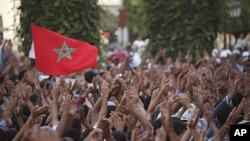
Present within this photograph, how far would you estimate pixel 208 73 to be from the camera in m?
10.8

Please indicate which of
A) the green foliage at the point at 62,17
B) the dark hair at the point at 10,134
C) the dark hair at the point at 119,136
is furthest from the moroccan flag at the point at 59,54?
the dark hair at the point at 119,136

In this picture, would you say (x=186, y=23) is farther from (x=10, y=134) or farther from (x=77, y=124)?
(x=10, y=134)

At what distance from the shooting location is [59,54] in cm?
1253

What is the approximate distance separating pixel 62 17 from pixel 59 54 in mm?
3001

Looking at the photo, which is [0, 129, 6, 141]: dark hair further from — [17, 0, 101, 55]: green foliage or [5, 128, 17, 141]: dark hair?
[17, 0, 101, 55]: green foliage

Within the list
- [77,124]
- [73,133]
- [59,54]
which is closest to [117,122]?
[73,133]

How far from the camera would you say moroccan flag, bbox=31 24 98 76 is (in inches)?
483

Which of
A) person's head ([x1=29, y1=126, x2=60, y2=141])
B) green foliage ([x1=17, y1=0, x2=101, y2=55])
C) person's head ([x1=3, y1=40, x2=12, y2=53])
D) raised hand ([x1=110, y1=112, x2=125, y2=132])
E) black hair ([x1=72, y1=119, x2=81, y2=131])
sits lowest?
black hair ([x1=72, y1=119, x2=81, y2=131])

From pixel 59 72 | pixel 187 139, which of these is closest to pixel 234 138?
pixel 187 139

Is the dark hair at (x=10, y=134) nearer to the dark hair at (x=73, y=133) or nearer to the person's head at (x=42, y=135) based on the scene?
the dark hair at (x=73, y=133)

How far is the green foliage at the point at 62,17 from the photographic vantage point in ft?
50.1

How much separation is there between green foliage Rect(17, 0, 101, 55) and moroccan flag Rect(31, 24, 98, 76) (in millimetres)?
2433

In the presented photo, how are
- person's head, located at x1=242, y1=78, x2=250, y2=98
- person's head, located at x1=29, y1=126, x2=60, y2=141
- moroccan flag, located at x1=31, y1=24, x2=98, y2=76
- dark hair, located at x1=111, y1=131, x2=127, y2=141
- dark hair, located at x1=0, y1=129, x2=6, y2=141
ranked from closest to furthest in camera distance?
person's head, located at x1=29, y1=126, x2=60, y2=141 < dark hair, located at x1=111, y1=131, x2=127, y2=141 < dark hair, located at x1=0, y1=129, x2=6, y2=141 < person's head, located at x1=242, y1=78, x2=250, y2=98 < moroccan flag, located at x1=31, y1=24, x2=98, y2=76

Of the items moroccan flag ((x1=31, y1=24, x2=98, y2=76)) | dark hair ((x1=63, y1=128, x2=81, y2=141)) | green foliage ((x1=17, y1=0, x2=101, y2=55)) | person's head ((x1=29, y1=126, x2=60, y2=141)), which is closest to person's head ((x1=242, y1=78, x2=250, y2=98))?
dark hair ((x1=63, y1=128, x2=81, y2=141))
